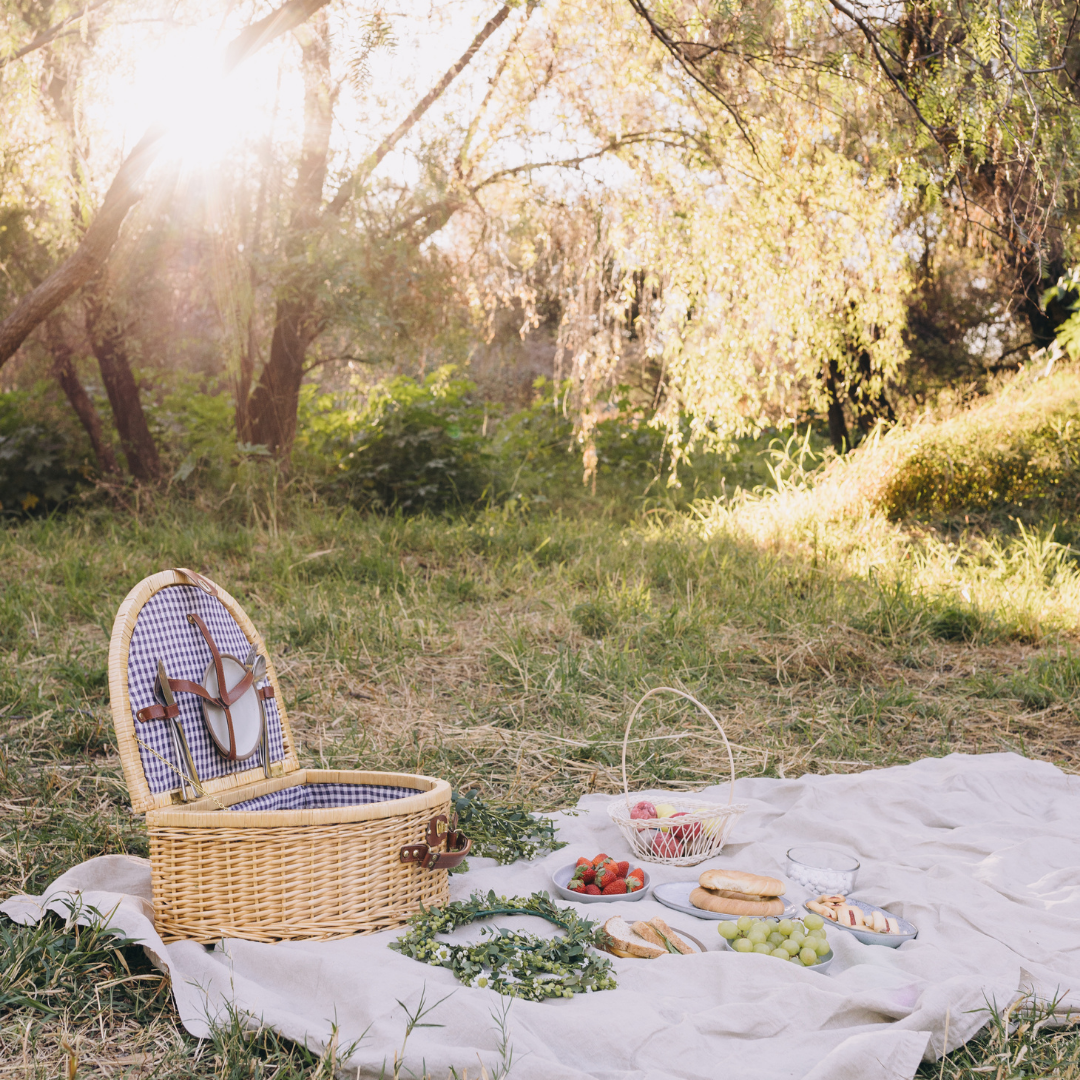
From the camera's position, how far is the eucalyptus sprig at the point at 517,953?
1.89m

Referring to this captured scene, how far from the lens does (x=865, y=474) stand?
689 cm

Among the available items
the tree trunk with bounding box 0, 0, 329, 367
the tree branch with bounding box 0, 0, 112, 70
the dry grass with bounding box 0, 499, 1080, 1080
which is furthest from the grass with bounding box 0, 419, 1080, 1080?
the tree branch with bounding box 0, 0, 112, 70

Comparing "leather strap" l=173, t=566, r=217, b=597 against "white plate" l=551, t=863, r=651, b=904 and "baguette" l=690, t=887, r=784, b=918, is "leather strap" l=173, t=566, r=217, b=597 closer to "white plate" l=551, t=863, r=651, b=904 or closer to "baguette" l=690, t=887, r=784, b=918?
"white plate" l=551, t=863, r=651, b=904

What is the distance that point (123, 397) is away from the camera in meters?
→ 7.19

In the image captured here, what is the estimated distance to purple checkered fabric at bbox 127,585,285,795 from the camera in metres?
2.24

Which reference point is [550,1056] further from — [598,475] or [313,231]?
[598,475]

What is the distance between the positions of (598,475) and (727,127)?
3870mm

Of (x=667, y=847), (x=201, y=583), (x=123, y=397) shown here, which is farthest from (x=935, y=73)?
(x=123, y=397)

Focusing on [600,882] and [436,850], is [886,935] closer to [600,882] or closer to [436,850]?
[600,882]

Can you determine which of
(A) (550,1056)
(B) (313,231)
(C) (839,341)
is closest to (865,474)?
(C) (839,341)

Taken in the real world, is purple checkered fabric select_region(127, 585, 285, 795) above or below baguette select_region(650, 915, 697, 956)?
above

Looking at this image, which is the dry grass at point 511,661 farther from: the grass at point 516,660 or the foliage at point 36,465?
the foliage at point 36,465

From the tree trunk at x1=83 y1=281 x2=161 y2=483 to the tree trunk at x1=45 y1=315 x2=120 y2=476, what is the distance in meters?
0.13

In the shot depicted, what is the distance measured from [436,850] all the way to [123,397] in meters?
5.95
